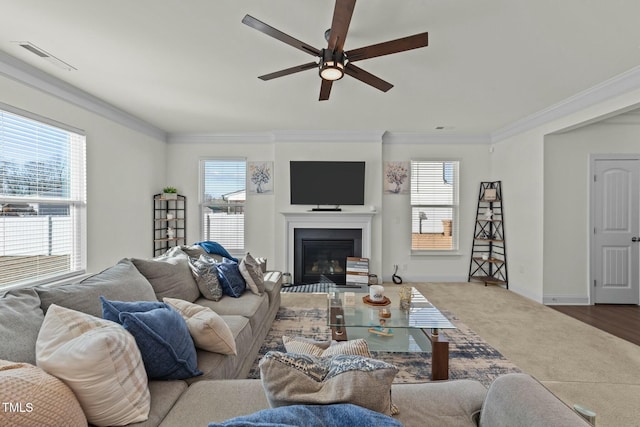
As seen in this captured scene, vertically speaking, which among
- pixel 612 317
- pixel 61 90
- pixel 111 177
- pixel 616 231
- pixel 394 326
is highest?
pixel 61 90

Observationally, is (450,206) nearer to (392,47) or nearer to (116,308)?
(392,47)

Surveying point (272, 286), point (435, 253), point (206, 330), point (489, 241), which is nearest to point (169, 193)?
point (272, 286)

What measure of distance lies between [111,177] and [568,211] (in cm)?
618

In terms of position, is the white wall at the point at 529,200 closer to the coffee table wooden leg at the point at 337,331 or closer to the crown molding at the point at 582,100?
the crown molding at the point at 582,100

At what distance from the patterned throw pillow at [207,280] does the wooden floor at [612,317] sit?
13.3ft

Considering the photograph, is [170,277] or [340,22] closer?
[340,22]

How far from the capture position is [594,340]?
9.73 feet

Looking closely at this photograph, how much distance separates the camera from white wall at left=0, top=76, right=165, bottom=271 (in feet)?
10.2

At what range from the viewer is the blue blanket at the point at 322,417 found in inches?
32.0

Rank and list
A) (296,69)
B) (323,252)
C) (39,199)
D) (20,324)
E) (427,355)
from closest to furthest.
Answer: (20,324)
(296,69)
(427,355)
(39,199)
(323,252)

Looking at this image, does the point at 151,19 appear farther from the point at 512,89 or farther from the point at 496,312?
the point at 496,312

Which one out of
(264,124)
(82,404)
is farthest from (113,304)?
(264,124)

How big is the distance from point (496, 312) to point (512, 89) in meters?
2.63

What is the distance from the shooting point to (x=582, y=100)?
136 inches
